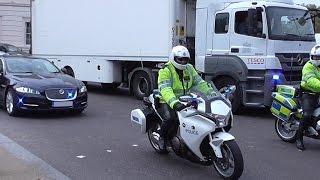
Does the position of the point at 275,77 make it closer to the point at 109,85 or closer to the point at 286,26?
the point at 286,26

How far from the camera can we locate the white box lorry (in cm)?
1201

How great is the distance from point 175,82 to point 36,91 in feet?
15.5

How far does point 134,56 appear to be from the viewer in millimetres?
15312

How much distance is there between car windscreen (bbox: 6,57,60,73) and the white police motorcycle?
6.33 metres

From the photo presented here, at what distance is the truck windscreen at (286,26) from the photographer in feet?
39.3

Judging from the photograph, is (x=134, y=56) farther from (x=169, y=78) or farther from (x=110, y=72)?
(x=169, y=78)

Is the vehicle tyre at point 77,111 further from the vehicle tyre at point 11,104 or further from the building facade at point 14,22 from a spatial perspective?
the building facade at point 14,22

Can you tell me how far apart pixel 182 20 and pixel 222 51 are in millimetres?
2021

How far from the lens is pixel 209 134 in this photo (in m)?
6.37

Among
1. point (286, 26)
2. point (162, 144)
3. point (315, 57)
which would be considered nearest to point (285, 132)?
point (315, 57)

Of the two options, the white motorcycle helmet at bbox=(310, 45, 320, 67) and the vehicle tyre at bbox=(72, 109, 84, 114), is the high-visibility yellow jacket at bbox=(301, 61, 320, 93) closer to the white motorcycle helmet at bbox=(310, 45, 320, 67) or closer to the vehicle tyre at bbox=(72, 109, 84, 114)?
the white motorcycle helmet at bbox=(310, 45, 320, 67)

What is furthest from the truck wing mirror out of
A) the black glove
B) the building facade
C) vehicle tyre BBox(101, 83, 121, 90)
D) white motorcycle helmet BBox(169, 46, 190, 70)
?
the building facade

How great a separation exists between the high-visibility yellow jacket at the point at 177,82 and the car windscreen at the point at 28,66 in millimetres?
5985

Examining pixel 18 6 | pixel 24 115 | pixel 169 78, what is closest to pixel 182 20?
pixel 24 115
